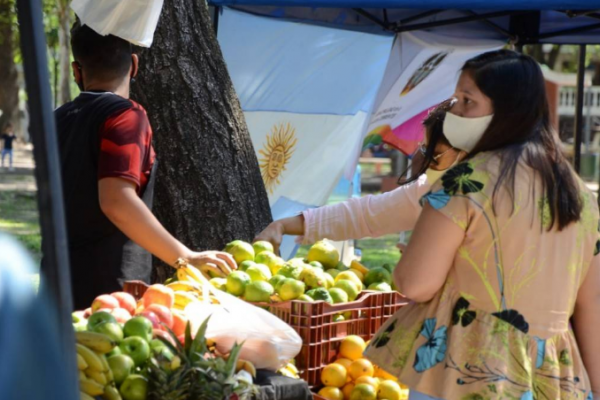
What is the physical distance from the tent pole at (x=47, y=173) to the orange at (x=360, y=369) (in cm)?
200

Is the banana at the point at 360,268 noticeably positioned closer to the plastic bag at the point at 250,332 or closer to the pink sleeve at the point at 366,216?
the pink sleeve at the point at 366,216

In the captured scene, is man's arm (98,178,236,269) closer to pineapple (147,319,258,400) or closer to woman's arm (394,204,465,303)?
pineapple (147,319,258,400)

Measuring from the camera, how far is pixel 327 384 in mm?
3355

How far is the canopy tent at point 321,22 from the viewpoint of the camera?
1.48 metres

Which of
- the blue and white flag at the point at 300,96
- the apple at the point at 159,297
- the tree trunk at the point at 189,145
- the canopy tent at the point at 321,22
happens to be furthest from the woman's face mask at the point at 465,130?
the blue and white flag at the point at 300,96

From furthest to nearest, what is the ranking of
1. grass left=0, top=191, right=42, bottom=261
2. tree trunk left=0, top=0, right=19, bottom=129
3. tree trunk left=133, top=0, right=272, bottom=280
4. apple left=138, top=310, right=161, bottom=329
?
tree trunk left=0, top=0, right=19, bottom=129 → grass left=0, top=191, right=42, bottom=261 → tree trunk left=133, top=0, right=272, bottom=280 → apple left=138, top=310, right=161, bottom=329

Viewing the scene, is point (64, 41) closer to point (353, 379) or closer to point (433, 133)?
point (353, 379)

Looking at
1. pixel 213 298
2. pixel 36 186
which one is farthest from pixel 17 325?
pixel 213 298

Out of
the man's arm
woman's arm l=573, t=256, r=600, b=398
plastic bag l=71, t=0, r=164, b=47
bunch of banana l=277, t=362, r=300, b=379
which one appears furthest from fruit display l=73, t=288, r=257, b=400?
plastic bag l=71, t=0, r=164, b=47

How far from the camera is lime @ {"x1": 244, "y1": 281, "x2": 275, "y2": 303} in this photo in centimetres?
332

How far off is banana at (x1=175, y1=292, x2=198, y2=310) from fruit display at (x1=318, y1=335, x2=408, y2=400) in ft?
1.93

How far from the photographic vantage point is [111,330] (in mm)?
2635

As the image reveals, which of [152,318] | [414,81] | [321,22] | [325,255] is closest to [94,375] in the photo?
[152,318]

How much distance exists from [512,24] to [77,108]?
206 inches
